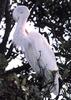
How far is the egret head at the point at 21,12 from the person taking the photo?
566cm

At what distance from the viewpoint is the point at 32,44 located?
18.1 ft

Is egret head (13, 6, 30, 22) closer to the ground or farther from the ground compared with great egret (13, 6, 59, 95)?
→ farther from the ground

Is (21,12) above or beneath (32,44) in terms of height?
above

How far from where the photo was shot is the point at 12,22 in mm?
6355

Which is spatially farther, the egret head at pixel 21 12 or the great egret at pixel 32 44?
the egret head at pixel 21 12

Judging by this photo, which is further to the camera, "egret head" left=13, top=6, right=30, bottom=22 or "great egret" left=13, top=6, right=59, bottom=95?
"egret head" left=13, top=6, right=30, bottom=22

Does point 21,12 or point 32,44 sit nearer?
point 32,44

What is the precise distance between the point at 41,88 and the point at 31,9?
2.77m

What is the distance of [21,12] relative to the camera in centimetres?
577

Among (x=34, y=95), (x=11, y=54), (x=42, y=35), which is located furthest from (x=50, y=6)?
(x=34, y=95)

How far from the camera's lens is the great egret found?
5.27 m

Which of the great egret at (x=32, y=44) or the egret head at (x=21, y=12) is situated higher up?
the egret head at (x=21, y=12)

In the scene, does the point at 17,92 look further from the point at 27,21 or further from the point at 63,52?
the point at 27,21

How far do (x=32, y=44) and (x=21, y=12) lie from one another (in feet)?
1.72
